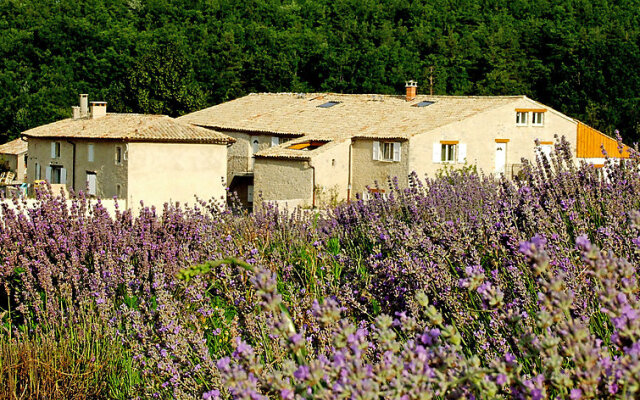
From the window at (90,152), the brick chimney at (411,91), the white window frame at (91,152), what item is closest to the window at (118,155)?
the white window frame at (91,152)

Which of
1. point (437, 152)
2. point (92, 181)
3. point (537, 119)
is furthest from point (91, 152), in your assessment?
point (537, 119)

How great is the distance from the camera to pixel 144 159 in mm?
29938

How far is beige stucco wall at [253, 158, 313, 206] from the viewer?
1123 inches

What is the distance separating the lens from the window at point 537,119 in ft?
111

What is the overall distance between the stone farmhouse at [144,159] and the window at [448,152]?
781cm

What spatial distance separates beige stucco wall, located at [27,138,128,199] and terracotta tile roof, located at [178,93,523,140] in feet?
20.7

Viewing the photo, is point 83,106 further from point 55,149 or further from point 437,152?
point 437,152

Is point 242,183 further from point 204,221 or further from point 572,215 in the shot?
point 572,215

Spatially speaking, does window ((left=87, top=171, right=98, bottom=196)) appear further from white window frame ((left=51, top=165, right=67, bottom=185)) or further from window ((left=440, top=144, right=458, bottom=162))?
window ((left=440, top=144, right=458, bottom=162))

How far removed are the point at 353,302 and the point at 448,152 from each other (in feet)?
89.1

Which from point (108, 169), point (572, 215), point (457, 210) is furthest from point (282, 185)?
point (572, 215)

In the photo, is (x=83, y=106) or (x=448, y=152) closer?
(x=448, y=152)

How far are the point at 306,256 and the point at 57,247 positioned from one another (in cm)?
154

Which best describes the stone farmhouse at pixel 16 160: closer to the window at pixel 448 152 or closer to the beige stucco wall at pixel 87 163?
the beige stucco wall at pixel 87 163
